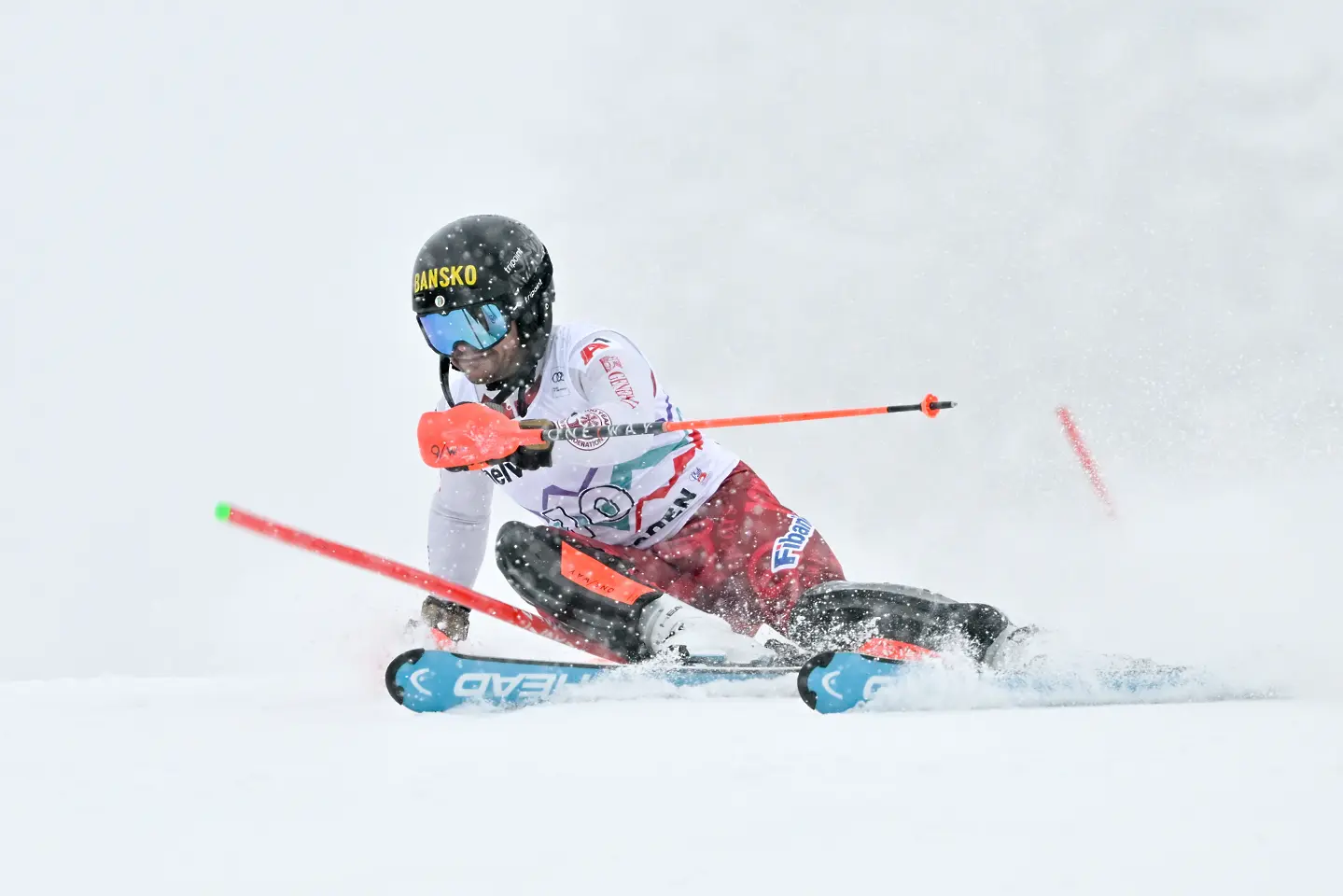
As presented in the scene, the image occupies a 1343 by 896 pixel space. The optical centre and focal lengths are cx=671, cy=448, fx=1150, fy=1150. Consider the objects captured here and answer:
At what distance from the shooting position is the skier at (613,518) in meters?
2.84

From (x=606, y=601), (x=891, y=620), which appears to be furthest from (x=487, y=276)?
(x=891, y=620)

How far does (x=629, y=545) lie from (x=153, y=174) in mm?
14101

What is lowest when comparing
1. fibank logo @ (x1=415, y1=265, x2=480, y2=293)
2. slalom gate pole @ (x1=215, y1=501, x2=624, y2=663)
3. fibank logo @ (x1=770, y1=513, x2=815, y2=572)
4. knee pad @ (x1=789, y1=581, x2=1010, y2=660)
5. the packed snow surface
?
the packed snow surface

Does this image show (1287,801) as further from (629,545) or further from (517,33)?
(517,33)

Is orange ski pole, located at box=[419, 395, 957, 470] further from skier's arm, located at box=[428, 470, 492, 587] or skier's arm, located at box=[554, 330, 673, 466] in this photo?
skier's arm, located at box=[428, 470, 492, 587]

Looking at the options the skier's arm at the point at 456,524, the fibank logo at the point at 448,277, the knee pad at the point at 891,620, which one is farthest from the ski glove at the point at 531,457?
the knee pad at the point at 891,620

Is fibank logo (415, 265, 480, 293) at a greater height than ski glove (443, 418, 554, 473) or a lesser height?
greater

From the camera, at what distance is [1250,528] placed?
4418 millimetres

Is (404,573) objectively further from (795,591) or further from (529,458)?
→ (795,591)

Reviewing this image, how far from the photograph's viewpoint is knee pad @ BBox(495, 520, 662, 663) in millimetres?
2971

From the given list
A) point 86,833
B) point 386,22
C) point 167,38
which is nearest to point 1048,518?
point 86,833

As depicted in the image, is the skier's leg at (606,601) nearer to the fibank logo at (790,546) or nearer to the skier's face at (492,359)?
the fibank logo at (790,546)

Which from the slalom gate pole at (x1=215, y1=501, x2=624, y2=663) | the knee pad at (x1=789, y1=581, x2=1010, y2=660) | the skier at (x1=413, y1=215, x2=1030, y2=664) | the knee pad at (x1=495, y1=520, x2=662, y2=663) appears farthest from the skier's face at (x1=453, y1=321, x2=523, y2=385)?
the knee pad at (x1=789, y1=581, x2=1010, y2=660)

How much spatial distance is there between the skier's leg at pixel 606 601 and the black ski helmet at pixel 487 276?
507mm
